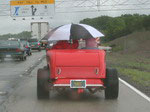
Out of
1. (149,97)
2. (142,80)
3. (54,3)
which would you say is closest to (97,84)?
(149,97)

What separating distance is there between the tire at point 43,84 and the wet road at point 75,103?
0.18 meters

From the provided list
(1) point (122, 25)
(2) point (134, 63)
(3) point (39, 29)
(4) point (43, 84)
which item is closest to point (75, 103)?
(4) point (43, 84)

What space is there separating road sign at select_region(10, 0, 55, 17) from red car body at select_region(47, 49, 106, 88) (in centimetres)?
3547

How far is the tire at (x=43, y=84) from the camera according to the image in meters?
9.35

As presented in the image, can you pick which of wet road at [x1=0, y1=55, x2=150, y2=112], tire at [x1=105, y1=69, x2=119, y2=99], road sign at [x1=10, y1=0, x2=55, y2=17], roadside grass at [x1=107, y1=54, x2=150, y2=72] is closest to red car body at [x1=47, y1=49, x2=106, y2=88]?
tire at [x1=105, y1=69, x2=119, y2=99]

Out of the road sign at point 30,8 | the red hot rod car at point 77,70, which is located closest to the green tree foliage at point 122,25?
the road sign at point 30,8

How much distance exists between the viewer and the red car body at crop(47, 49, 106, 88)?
9062mm

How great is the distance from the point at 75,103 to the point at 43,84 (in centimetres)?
97

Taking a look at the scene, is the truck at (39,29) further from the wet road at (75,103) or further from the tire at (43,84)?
the tire at (43,84)

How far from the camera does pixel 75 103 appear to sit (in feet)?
29.9

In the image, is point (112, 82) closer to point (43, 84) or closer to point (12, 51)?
point (43, 84)

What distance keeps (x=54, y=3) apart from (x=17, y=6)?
16.1 feet

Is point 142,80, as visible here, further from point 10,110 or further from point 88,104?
point 10,110

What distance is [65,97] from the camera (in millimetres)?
10000
